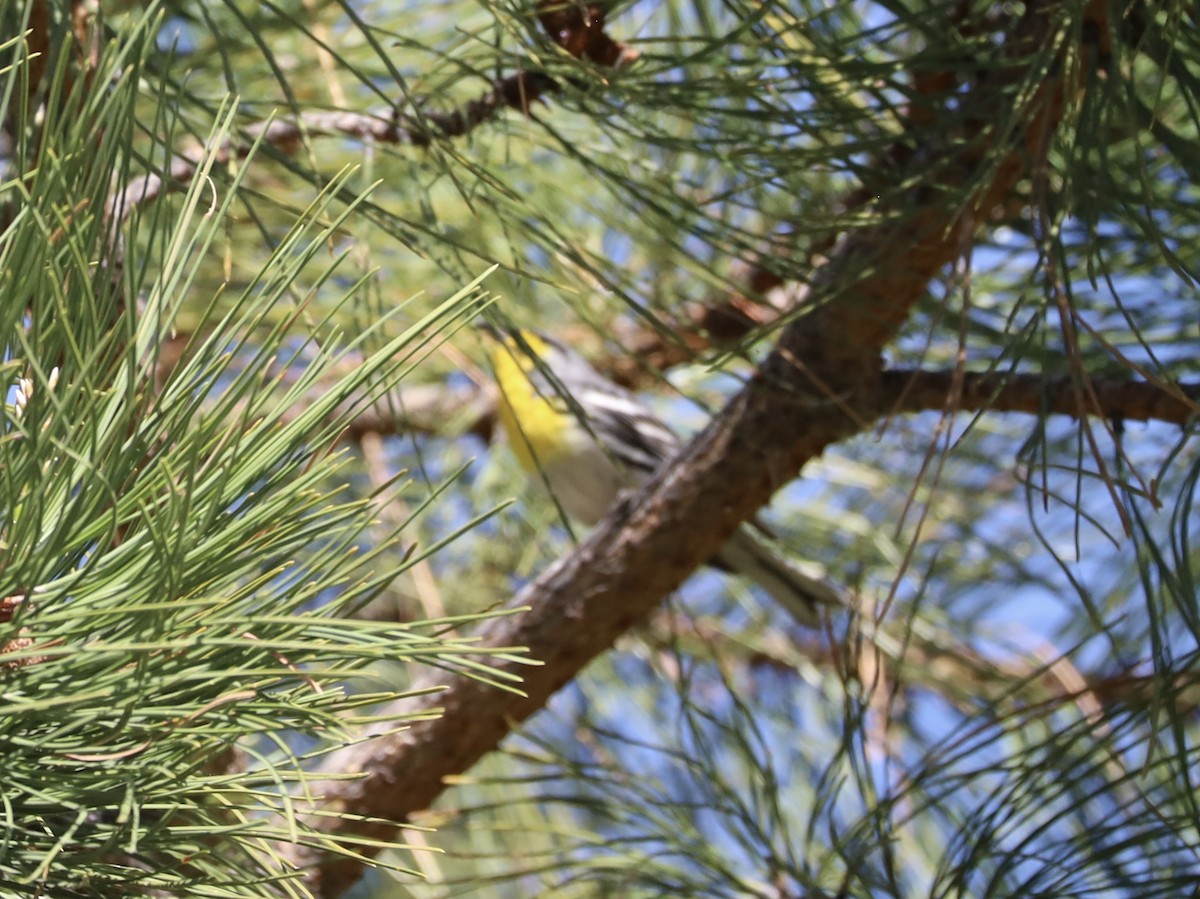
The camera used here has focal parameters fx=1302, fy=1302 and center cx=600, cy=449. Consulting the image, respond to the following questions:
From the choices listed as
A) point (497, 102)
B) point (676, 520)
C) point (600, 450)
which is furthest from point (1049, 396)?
point (600, 450)

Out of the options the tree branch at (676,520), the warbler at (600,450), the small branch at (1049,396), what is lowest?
the tree branch at (676,520)

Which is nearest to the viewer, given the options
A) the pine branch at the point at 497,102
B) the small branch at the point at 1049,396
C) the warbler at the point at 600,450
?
the pine branch at the point at 497,102

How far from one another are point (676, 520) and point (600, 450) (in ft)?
3.51

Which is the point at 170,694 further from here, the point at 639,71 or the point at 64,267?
the point at 639,71

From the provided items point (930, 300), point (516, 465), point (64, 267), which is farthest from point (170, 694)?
point (516, 465)

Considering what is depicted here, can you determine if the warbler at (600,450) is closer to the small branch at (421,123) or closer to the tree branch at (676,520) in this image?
the tree branch at (676,520)

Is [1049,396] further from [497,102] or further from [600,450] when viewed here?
[600,450]

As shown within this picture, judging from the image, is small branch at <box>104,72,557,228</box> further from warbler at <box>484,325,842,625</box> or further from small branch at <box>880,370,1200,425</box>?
warbler at <box>484,325,842,625</box>

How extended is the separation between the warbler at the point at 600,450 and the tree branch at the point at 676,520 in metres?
0.64

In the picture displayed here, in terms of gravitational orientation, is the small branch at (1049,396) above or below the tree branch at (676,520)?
above

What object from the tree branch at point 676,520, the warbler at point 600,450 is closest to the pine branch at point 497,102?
the tree branch at point 676,520

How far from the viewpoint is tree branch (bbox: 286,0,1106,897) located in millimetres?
1111

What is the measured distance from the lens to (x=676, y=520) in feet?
4.11

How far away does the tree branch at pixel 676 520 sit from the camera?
111cm
